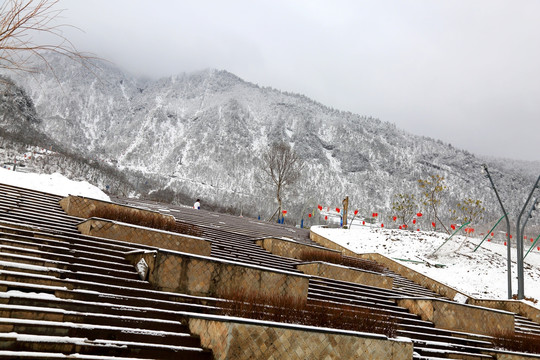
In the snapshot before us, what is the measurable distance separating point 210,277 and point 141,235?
2.54 meters

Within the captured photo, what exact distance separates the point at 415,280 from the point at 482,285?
3.73m

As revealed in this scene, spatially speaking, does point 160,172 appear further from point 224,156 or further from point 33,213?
point 33,213

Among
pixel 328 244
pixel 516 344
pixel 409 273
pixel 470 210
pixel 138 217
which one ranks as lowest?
pixel 516 344

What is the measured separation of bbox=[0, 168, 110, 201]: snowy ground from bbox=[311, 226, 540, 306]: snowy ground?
10.9 metres

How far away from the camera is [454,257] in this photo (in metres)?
19.0

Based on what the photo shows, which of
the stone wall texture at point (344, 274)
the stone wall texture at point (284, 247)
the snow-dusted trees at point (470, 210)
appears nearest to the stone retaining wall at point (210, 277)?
the stone wall texture at point (344, 274)

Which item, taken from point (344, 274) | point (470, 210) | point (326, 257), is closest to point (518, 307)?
point (326, 257)

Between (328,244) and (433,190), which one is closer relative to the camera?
(328,244)

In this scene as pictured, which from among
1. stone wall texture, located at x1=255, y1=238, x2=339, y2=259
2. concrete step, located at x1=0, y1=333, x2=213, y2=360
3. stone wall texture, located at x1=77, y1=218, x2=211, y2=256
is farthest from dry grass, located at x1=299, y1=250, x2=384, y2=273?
concrete step, located at x1=0, y1=333, x2=213, y2=360

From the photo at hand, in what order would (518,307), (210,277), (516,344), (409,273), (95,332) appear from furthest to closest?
(409,273) → (518,307) → (516,344) → (210,277) → (95,332)

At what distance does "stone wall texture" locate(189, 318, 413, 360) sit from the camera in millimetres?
4281

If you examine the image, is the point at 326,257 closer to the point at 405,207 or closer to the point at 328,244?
the point at 328,244

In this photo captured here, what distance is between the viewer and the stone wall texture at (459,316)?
8859 millimetres

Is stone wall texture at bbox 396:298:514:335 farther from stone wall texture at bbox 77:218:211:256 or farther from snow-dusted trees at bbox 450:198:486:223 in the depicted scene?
snow-dusted trees at bbox 450:198:486:223
